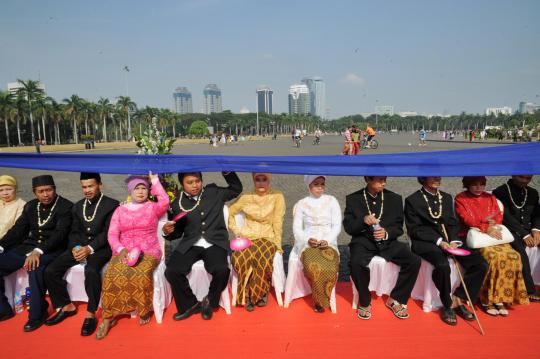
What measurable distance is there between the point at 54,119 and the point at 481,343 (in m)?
63.9

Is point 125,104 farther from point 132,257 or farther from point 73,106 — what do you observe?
point 132,257

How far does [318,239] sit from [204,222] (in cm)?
141

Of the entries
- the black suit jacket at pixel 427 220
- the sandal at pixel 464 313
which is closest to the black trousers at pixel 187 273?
the black suit jacket at pixel 427 220

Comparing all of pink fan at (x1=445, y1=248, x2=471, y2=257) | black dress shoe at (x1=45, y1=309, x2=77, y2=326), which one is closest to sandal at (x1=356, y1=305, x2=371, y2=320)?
pink fan at (x1=445, y1=248, x2=471, y2=257)

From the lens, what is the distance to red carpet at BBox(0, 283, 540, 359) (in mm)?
3174

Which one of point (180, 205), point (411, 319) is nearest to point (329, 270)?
point (411, 319)

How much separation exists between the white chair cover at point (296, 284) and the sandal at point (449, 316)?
1140mm

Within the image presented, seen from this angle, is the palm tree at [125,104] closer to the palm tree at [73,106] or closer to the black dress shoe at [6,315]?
the palm tree at [73,106]

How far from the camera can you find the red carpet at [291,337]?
317 centimetres

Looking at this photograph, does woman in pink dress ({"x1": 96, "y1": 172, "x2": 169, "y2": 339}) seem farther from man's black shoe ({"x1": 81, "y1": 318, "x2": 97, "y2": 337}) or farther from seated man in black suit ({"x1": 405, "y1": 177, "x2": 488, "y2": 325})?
seated man in black suit ({"x1": 405, "y1": 177, "x2": 488, "y2": 325})

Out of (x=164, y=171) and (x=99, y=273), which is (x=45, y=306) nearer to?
(x=99, y=273)

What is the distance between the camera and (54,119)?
179 feet

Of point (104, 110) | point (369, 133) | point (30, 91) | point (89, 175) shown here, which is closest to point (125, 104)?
point (104, 110)

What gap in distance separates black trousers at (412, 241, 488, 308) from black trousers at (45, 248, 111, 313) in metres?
3.63
